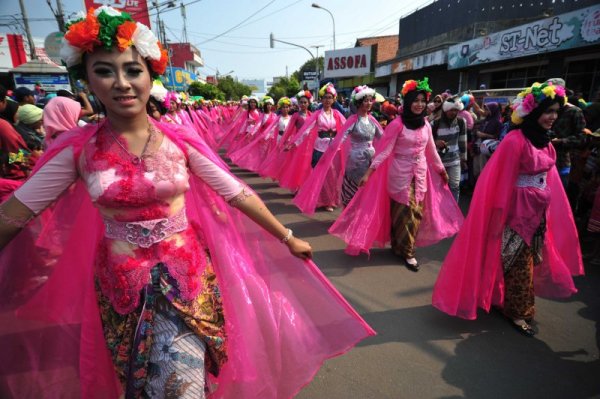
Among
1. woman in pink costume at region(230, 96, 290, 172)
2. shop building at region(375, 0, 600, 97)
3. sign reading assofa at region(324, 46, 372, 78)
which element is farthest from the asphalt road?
sign reading assofa at region(324, 46, 372, 78)

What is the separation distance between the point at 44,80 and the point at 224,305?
22.9 m

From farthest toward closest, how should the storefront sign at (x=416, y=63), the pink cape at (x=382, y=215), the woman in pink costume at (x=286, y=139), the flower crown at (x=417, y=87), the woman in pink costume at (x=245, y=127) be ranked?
1. the storefront sign at (x=416, y=63)
2. the woman in pink costume at (x=245, y=127)
3. the woman in pink costume at (x=286, y=139)
4. the pink cape at (x=382, y=215)
5. the flower crown at (x=417, y=87)

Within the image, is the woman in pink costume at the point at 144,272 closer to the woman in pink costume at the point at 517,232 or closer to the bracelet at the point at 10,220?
the bracelet at the point at 10,220

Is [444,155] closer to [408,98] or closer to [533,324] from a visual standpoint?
[408,98]

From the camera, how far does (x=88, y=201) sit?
70.8 inches

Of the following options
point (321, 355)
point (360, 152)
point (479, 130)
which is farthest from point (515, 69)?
point (321, 355)

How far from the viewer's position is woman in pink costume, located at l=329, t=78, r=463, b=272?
4.02 m

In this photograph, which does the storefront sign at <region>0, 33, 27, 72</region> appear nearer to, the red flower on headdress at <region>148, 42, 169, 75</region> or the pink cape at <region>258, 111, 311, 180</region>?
the pink cape at <region>258, 111, 311, 180</region>

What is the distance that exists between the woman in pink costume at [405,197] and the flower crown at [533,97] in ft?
3.79

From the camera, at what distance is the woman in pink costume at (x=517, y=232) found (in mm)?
2775

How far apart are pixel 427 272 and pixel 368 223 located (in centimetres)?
87

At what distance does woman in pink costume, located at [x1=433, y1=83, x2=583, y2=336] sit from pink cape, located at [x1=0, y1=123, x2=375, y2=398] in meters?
1.42

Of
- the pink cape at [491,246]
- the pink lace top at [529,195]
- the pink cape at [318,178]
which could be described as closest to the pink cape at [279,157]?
the pink cape at [318,178]

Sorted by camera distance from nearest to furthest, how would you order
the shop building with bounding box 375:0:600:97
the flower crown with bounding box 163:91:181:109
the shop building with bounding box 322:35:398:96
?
the flower crown with bounding box 163:91:181:109, the shop building with bounding box 375:0:600:97, the shop building with bounding box 322:35:398:96
